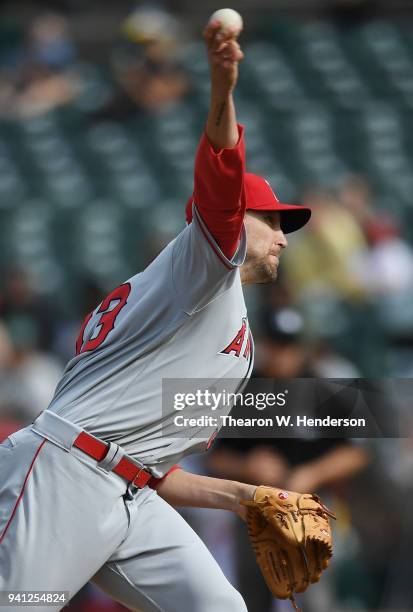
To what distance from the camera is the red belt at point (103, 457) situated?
2.54m

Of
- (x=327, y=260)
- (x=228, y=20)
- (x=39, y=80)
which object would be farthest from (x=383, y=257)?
(x=39, y=80)

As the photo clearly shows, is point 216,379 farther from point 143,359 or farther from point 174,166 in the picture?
point 174,166

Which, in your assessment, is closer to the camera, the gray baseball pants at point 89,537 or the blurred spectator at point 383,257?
the gray baseball pants at point 89,537

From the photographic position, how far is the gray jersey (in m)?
2.56

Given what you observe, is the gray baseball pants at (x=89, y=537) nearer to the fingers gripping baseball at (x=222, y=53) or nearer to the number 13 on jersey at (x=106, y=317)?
the number 13 on jersey at (x=106, y=317)

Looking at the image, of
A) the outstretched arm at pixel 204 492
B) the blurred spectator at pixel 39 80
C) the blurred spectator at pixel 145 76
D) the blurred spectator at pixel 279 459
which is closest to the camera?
the outstretched arm at pixel 204 492

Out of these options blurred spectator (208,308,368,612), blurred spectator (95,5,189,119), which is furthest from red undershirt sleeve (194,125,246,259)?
blurred spectator (95,5,189,119)

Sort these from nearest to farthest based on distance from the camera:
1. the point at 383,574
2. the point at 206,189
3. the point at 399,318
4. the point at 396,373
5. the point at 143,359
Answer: the point at 206,189, the point at 143,359, the point at 383,574, the point at 396,373, the point at 399,318

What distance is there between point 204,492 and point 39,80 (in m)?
6.85

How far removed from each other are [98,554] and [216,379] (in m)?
0.52

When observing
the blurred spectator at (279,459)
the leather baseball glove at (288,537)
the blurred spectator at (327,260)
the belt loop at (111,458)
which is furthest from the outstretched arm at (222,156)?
the blurred spectator at (327,260)

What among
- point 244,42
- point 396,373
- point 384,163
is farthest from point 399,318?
point 244,42

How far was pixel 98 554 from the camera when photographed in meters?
2.50

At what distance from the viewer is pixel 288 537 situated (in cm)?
261
